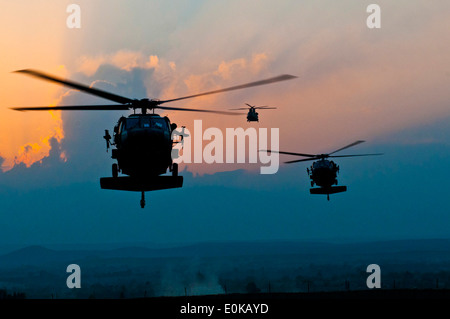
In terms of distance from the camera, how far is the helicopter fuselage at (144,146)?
77.3ft

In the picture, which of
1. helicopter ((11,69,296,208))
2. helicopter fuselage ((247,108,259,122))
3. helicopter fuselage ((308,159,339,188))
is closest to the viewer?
helicopter ((11,69,296,208))

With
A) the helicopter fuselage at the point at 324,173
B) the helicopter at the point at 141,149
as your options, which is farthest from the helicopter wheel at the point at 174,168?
the helicopter fuselage at the point at 324,173

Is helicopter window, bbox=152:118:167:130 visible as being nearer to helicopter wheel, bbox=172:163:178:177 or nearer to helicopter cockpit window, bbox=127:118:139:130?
helicopter cockpit window, bbox=127:118:139:130

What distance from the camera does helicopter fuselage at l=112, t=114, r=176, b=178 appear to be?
23562mm

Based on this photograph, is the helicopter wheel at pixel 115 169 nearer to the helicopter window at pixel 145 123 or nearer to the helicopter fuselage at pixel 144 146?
the helicopter fuselage at pixel 144 146

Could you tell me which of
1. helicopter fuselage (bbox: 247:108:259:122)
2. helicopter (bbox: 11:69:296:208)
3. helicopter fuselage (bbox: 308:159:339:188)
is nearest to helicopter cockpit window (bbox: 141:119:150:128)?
helicopter (bbox: 11:69:296:208)

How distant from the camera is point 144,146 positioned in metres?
23.6

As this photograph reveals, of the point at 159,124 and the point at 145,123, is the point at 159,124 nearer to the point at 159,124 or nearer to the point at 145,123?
the point at 159,124
